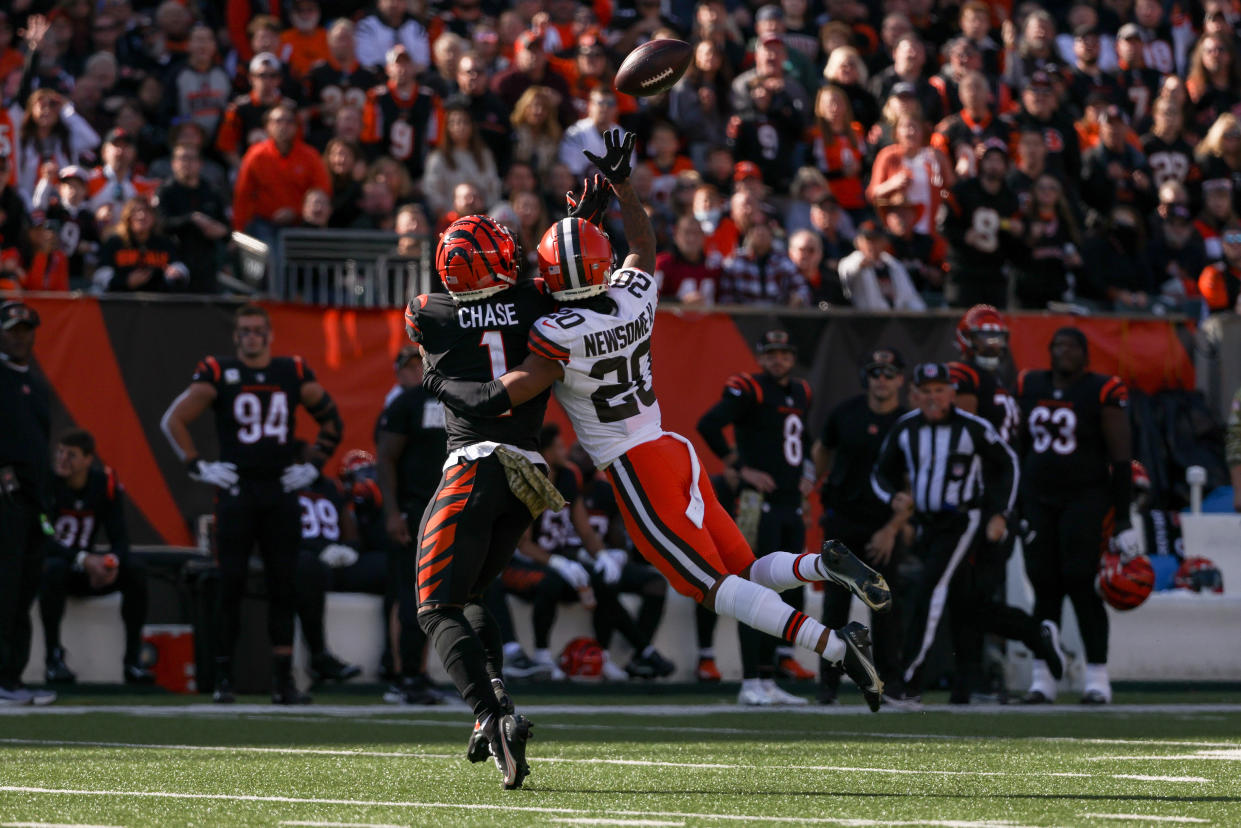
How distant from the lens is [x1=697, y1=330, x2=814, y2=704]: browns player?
1008cm

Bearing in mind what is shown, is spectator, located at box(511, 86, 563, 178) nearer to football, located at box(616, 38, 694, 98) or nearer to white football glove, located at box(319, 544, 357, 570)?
white football glove, located at box(319, 544, 357, 570)

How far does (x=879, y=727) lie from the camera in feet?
26.5

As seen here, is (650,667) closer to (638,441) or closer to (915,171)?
(638,441)

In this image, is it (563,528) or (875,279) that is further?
(875,279)

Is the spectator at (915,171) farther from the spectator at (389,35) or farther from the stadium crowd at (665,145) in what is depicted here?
the spectator at (389,35)

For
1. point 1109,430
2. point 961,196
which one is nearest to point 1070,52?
point 961,196

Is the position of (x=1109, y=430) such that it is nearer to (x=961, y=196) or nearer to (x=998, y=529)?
(x=998, y=529)

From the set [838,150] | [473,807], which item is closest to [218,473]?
[473,807]

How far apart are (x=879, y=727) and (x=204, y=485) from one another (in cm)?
526

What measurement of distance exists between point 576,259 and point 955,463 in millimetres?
3889

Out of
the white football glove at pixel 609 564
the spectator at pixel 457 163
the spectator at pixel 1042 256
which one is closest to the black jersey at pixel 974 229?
the spectator at pixel 1042 256

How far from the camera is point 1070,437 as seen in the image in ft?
32.8

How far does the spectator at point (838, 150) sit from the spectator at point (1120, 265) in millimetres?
1868

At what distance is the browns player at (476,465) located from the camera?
5914 millimetres
